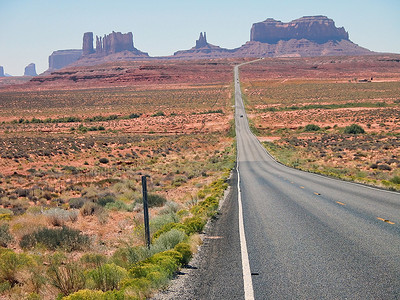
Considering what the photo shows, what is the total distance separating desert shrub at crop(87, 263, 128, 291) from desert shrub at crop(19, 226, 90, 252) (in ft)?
11.2

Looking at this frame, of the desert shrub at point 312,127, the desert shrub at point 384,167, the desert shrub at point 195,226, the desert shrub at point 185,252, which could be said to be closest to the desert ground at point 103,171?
the desert shrub at point 195,226

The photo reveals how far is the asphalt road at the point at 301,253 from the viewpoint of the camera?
18.1ft

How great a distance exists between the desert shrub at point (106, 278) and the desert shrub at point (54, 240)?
3.43 metres

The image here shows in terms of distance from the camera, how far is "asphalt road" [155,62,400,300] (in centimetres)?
552

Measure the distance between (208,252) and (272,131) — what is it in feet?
200

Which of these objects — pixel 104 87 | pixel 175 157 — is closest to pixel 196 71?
pixel 104 87

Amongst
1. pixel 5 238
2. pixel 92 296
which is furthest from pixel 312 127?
pixel 92 296

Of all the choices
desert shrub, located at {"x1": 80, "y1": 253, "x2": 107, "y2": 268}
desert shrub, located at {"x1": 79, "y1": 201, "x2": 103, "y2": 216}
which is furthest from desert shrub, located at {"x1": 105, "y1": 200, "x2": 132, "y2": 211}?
desert shrub, located at {"x1": 80, "y1": 253, "x2": 107, "y2": 268}

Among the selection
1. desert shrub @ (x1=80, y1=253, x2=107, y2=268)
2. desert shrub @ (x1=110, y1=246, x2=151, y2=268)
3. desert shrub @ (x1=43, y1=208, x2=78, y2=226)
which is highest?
desert shrub @ (x1=110, y1=246, x2=151, y2=268)

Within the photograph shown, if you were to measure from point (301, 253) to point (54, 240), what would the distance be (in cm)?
621

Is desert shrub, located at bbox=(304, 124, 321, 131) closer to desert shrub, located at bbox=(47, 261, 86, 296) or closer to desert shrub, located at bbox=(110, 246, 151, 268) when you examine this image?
desert shrub, located at bbox=(110, 246, 151, 268)

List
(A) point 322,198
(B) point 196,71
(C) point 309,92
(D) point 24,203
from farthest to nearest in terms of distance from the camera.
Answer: (B) point 196,71, (C) point 309,92, (D) point 24,203, (A) point 322,198

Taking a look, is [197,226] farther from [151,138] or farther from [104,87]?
[104,87]

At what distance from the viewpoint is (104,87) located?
15788 cm
